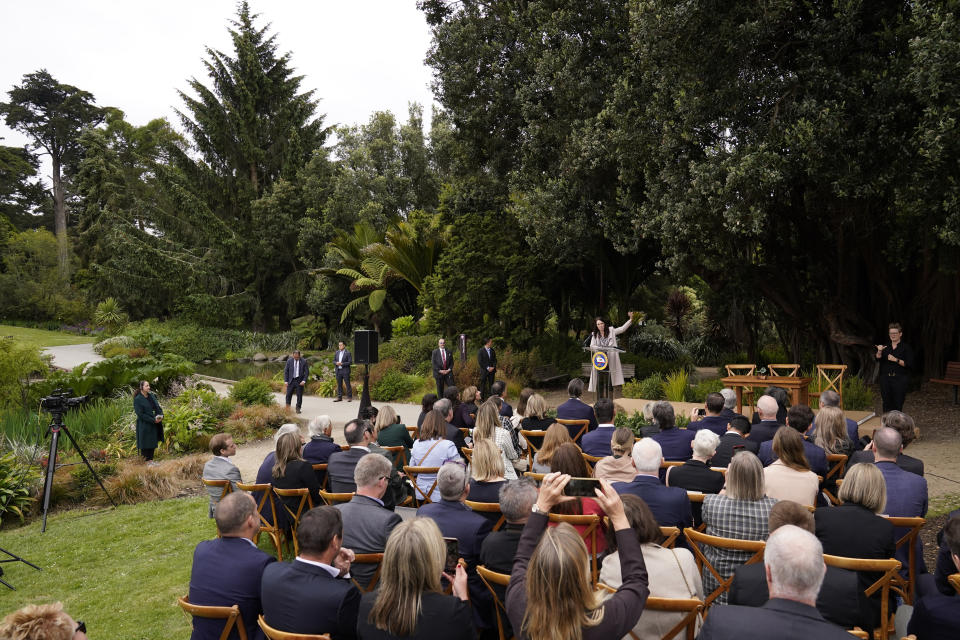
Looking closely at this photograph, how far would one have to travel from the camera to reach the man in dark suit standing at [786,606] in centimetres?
195

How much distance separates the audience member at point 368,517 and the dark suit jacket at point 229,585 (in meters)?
0.54

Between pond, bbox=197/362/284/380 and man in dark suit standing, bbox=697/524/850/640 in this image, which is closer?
man in dark suit standing, bbox=697/524/850/640

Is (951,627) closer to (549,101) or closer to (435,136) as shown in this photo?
(549,101)

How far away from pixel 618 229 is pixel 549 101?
10.8 feet

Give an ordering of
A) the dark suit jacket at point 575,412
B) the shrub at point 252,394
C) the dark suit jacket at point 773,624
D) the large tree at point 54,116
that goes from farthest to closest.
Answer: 1. the large tree at point 54,116
2. the shrub at point 252,394
3. the dark suit jacket at point 575,412
4. the dark suit jacket at point 773,624

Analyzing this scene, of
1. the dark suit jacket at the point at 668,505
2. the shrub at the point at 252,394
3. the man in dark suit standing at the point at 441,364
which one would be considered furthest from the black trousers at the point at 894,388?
the shrub at the point at 252,394

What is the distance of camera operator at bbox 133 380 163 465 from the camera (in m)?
9.42

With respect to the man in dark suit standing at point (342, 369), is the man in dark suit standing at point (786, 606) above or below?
above

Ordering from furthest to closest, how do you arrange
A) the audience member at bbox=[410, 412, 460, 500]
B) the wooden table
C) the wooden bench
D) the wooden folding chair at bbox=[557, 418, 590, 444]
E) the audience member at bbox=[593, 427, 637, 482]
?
the wooden bench
the wooden table
the wooden folding chair at bbox=[557, 418, 590, 444]
the audience member at bbox=[410, 412, 460, 500]
the audience member at bbox=[593, 427, 637, 482]

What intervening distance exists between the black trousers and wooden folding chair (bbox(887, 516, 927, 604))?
20.2ft

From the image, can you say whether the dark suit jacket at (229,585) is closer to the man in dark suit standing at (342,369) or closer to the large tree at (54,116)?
the man in dark suit standing at (342,369)

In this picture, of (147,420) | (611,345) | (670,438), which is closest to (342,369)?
(147,420)

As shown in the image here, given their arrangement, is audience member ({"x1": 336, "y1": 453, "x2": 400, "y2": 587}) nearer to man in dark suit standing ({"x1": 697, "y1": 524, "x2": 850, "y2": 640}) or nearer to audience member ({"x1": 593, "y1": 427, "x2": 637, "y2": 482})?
audience member ({"x1": 593, "y1": 427, "x2": 637, "y2": 482})

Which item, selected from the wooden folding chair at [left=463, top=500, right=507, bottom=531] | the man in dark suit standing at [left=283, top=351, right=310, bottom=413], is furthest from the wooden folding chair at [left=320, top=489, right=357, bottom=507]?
the man in dark suit standing at [left=283, top=351, right=310, bottom=413]
